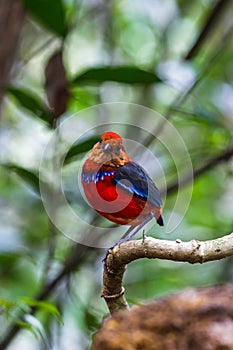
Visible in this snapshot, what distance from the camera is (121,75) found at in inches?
63.2

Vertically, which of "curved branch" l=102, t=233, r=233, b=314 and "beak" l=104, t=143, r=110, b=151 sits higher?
"beak" l=104, t=143, r=110, b=151

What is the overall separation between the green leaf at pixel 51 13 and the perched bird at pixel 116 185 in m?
0.75

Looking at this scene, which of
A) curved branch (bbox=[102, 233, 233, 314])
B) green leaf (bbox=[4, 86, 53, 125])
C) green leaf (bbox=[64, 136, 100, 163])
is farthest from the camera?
green leaf (bbox=[4, 86, 53, 125])

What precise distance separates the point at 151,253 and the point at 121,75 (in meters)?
0.73

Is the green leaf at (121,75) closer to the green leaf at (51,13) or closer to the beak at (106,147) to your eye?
the green leaf at (51,13)

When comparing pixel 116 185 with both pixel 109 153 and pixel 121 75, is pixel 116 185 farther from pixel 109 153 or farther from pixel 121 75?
pixel 121 75

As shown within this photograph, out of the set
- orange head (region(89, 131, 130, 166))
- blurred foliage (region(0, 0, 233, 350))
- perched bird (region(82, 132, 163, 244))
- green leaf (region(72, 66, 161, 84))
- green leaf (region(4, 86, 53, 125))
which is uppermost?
orange head (region(89, 131, 130, 166))

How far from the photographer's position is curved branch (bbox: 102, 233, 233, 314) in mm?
910

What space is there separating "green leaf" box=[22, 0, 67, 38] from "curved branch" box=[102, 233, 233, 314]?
760 millimetres

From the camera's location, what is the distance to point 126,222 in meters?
0.98

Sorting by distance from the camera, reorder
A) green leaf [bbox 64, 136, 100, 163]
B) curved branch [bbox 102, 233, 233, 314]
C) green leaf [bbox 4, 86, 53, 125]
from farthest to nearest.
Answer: green leaf [bbox 4, 86, 53, 125] → green leaf [bbox 64, 136, 100, 163] → curved branch [bbox 102, 233, 233, 314]

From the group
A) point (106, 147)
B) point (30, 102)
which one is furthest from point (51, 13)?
point (106, 147)

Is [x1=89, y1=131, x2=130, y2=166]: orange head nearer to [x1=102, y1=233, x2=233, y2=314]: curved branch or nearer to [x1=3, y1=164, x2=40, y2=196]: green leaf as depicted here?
[x1=102, y1=233, x2=233, y2=314]: curved branch

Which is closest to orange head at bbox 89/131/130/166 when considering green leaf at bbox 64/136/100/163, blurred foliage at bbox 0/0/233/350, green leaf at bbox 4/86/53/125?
blurred foliage at bbox 0/0/233/350
